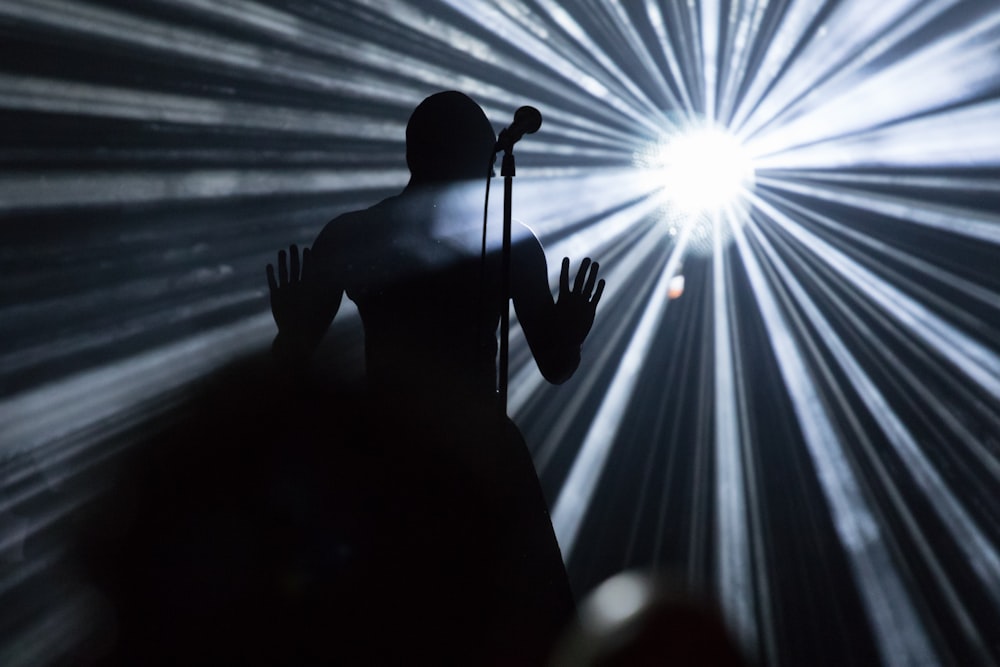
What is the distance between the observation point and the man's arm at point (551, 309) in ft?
3.82

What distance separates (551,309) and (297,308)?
1.43 feet

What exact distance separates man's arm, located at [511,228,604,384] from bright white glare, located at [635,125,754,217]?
1957mm

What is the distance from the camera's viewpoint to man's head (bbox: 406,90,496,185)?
49.8 inches

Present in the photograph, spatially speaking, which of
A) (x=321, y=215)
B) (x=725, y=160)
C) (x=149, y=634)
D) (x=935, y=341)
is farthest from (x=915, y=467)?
(x=149, y=634)

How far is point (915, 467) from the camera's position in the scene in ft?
8.21

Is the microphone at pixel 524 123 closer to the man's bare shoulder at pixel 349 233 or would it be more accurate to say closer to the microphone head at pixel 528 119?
the microphone head at pixel 528 119

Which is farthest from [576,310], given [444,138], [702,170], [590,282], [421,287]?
[702,170]

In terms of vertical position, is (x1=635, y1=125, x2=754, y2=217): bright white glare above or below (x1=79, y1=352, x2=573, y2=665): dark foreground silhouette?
above

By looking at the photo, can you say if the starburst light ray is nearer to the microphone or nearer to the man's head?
the man's head

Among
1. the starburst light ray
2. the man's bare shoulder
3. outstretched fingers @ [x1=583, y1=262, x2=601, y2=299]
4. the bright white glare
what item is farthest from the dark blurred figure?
the bright white glare

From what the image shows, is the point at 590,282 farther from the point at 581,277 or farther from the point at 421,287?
the point at 421,287

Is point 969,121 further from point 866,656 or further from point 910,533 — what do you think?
point 866,656

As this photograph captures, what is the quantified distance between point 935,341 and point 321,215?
7.65 feet

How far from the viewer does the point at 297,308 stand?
1.18 m
